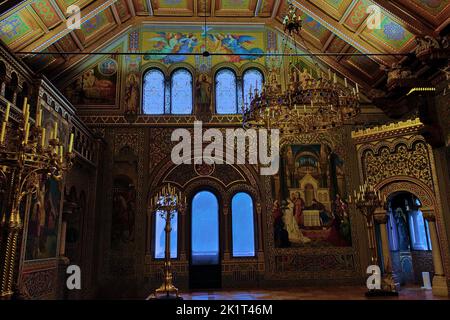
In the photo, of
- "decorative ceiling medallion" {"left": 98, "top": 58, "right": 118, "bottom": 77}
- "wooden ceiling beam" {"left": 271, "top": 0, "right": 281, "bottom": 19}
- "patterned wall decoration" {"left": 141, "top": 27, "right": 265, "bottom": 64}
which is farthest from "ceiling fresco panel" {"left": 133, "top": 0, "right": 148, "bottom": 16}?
"wooden ceiling beam" {"left": 271, "top": 0, "right": 281, "bottom": 19}

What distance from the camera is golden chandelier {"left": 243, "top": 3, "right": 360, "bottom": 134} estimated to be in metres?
7.13

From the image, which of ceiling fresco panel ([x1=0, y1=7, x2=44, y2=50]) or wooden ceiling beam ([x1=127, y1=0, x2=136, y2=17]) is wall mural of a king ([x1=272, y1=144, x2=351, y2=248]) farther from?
ceiling fresco panel ([x1=0, y1=7, x2=44, y2=50])

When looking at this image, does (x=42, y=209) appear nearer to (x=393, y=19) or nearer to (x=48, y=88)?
(x=48, y=88)

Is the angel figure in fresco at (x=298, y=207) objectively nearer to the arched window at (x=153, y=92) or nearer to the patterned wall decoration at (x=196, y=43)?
the patterned wall decoration at (x=196, y=43)

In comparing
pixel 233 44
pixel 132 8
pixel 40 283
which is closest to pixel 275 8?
pixel 233 44

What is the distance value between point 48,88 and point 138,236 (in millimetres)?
5899

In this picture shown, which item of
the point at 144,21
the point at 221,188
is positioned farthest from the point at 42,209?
the point at 144,21

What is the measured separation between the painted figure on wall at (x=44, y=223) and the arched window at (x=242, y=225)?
6.02 metres

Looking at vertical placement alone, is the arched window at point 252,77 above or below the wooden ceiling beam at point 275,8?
below

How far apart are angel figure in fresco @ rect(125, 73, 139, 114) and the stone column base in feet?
35.8

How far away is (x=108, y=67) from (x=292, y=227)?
8850 mm

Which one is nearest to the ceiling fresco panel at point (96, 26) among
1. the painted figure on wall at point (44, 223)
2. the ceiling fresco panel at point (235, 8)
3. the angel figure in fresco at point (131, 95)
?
the angel figure in fresco at point (131, 95)

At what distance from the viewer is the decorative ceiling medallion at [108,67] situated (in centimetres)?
1338

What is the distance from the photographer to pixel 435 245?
10.6 m
